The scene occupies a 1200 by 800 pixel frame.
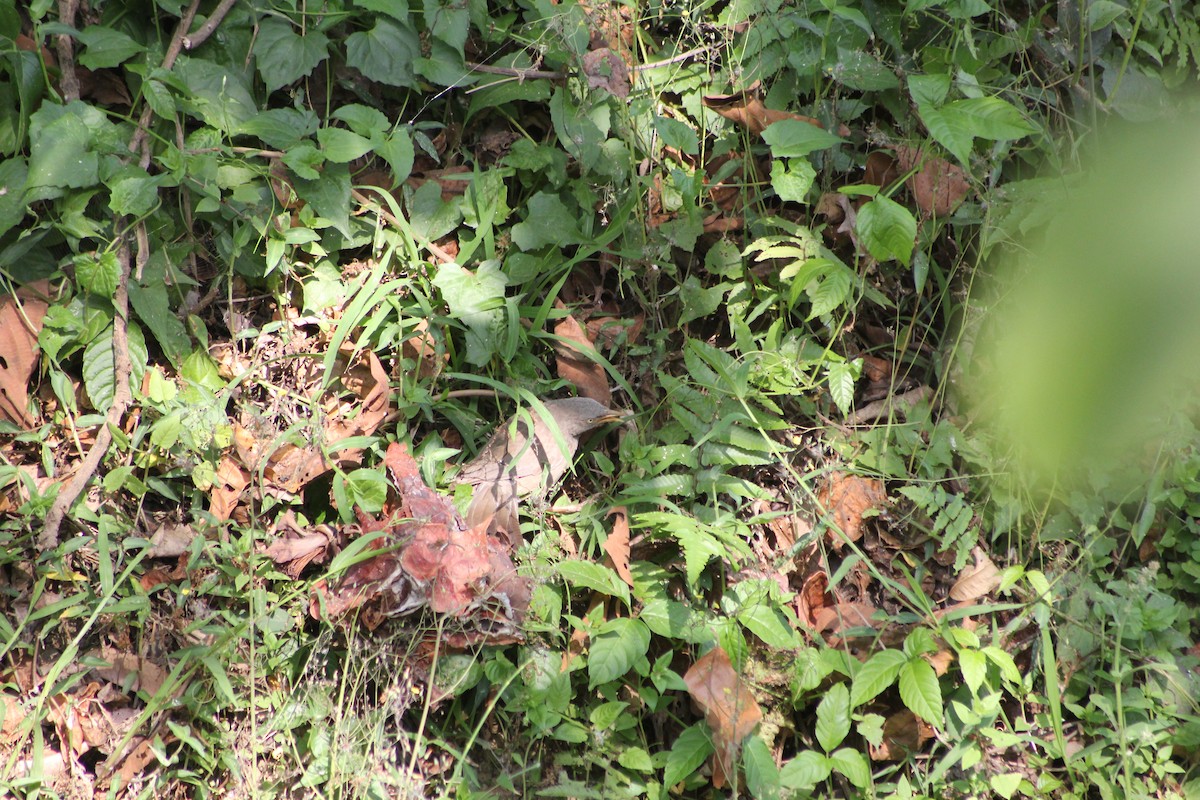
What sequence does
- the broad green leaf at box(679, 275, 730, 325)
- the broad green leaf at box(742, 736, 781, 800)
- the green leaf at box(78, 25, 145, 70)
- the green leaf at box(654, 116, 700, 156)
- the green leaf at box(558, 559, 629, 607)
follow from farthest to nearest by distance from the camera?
the broad green leaf at box(679, 275, 730, 325)
the green leaf at box(654, 116, 700, 156)
the green leaf at box(78, 25, 145, 70)
the green leaf at box(558, 559, 629, 607)
the broad green leaf at box(742, 736, 781, 800)

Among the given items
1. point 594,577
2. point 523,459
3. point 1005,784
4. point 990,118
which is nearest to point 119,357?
point 523,459

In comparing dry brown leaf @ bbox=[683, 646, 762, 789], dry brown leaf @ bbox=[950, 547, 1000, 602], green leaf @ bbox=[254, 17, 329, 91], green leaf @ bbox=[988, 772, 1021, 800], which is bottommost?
green leaf @ bbox=[988, 772, 1021, 800]

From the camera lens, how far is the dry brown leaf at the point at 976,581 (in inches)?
80.3

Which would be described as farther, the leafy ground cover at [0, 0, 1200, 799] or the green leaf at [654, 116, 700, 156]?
the green leaf at [654, 116, 700, 156]

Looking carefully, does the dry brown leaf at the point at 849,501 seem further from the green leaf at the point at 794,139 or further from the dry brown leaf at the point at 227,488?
the dry brown leaf at the point at 227,488

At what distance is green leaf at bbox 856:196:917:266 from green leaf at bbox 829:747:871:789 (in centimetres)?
112

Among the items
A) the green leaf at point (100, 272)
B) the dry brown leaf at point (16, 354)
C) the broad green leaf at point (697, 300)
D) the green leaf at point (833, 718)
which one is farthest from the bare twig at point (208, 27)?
the green leaf at point (833, 718)

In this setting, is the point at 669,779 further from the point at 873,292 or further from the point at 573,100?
the point at 573,100

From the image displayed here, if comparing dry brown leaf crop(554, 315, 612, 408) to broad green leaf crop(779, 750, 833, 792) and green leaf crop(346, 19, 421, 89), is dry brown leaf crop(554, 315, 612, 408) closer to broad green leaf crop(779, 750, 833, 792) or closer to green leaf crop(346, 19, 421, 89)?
green leaf crop(346, 19, 421, 89)

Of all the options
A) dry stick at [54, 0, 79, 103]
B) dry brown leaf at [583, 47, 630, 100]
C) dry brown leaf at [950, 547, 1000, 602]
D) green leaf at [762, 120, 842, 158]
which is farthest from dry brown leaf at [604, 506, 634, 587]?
dry stick at [54, 0, 79, 103]

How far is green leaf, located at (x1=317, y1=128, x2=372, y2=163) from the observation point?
2.00 meters

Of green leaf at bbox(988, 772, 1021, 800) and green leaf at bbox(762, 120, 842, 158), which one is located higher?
green leaf at bbox(762, 120, 842, 158)

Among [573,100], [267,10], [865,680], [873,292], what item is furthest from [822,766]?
[267,10]

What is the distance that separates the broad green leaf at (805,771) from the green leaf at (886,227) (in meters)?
1.14
